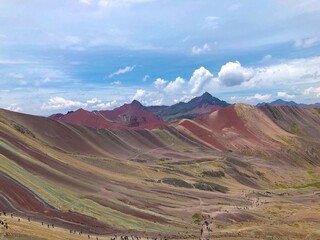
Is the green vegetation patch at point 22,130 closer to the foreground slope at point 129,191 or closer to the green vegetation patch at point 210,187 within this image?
the foreground slope at point 129,191

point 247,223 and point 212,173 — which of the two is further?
point 212,173

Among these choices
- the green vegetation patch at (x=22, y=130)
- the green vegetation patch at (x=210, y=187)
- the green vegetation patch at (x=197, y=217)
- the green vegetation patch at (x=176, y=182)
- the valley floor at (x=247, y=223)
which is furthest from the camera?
the green vegetation patch at (x=210, y=187)

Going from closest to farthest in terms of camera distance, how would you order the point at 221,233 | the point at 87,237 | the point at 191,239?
the point at 87,237, the point at 191,239, the point at 221,233

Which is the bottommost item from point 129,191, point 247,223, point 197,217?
point 247,223

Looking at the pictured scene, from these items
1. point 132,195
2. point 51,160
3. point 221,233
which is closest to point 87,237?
point 221,233

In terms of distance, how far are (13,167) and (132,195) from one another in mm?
30094

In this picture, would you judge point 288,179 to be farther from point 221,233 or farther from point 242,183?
point 221,233

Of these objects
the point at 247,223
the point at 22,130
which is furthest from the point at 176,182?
the point at 22,130

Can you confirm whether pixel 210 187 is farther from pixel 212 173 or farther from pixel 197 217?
pixel 197 217

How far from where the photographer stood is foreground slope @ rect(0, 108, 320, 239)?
71312 mm

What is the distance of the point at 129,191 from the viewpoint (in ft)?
345

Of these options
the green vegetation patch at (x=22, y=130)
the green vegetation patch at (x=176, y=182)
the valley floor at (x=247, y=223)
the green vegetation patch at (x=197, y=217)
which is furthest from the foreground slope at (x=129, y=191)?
the green vegetation patch at (x=22, y=130)

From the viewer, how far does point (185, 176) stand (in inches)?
5915

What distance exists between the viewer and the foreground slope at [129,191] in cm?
7131
